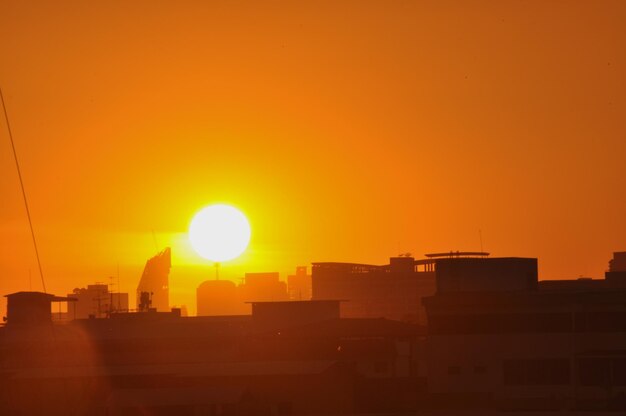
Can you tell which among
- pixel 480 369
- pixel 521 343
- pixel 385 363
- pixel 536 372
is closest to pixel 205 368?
pixel 385 363

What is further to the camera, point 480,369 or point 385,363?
point 385,363

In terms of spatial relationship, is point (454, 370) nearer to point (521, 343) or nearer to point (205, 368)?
point (521, 343)

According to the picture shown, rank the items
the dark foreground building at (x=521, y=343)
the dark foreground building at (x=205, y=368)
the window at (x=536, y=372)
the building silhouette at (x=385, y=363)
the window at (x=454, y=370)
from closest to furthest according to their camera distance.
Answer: the dark foreground building at (x=205, y=368)
the building silhouette at (x=385, y=363)
the dark foreground building at (x=521, y=343)
the window at (x=536, y=372)
the window at (x=454, y=370)

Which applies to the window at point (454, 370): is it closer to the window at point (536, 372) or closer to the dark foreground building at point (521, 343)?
the dark foreground building at point (521, 343)

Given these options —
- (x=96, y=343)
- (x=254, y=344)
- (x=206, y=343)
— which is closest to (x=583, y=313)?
(x=254, y=344)

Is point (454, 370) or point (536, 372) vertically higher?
point (454, 370)

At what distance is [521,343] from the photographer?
294 feet

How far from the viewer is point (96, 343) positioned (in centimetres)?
10256

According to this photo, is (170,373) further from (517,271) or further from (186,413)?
(517,271)

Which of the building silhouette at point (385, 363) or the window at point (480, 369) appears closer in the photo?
the building silhouette at point (385, 363)

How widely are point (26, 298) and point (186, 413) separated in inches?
2111

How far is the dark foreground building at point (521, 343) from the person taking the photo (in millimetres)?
87938

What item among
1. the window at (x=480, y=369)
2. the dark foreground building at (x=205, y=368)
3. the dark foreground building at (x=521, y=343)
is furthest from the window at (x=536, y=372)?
the dark foreground building at (x=205, y=368)

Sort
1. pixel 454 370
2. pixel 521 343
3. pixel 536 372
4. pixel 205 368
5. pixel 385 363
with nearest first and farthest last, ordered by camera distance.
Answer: pixel 536 372, pixel 205 368, pixel 521 343, pixel 454 370, pixel 385 363
